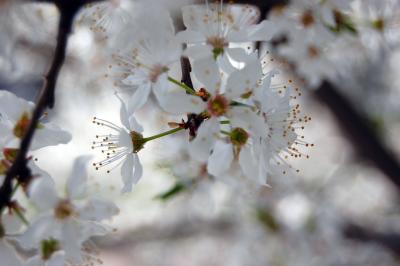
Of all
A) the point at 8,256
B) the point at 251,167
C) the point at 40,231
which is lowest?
the point at 8,256

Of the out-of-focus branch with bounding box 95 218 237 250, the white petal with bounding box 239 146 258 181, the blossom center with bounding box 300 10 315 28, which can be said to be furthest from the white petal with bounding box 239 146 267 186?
the out-of-focus branch with bounding box 95 218 237 250

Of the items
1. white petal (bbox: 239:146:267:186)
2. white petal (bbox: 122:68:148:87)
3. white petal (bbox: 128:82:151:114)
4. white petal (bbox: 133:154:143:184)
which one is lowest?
white petal (bbox: 133:154:143:184)

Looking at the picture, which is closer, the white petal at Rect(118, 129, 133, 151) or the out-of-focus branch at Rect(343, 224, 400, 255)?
the white petal at Rect(118, 129, 133, 151)

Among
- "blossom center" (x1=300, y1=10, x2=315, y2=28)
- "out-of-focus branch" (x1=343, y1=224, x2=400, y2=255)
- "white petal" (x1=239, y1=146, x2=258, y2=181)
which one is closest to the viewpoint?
"white petal" (x1=239, y1=146, x2=258, y2=181)

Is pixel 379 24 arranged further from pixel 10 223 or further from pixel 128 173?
pixel 10 223

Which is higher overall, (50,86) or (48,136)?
(50,86)

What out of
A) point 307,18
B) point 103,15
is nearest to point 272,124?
point 103,15

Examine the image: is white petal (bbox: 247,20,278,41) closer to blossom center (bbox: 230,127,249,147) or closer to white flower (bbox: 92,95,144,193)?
blossom center (bbox: 230,127,249,147)
